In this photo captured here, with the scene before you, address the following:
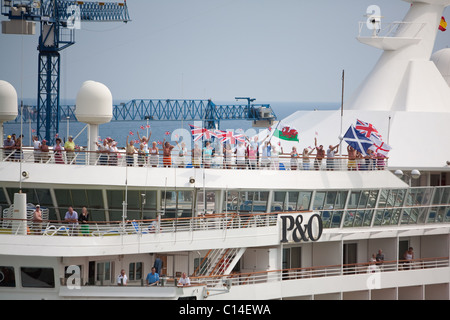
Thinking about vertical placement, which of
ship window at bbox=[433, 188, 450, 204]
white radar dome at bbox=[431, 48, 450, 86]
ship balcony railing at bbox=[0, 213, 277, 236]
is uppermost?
white radar dome at bbox=[431, 48, 450, 86]

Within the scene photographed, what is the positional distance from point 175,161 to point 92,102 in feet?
12.3

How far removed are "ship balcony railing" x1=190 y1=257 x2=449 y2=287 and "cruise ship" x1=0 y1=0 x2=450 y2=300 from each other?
2.9 inches

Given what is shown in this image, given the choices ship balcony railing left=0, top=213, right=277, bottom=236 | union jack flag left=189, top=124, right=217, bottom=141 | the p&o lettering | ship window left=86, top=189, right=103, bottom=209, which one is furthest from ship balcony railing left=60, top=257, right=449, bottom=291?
union jack flag left=189, top=124, right=217, bottom=141

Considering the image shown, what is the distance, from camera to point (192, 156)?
3497 centimetres

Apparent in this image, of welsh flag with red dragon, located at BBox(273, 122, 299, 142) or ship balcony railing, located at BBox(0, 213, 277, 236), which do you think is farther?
welsh flag with red dragon, located at BBox(273, 122, 299, 142)

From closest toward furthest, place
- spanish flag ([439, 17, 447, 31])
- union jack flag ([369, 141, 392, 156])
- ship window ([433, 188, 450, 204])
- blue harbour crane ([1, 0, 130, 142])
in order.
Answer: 1. union jack flag ([369, 141, 392, 156])
2. ship window ([433, 188, 450, 204])
3. spanish flag ([439, 17, 447, 31])
4. blue harbour crane ([1, 0, 130, 142])

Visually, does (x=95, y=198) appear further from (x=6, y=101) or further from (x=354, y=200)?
(x=354, y=200)

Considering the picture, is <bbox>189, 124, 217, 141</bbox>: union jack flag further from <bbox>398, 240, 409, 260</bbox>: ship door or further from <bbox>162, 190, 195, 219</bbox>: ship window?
<bbox>398, 240, 409, 260</bbox>: ship door

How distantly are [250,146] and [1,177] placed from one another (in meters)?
9.91

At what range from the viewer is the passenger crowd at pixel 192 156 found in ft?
110

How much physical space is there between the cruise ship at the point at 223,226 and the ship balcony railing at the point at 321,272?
0.25ft

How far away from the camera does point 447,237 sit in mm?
41344

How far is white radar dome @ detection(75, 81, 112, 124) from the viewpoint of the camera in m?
34.3

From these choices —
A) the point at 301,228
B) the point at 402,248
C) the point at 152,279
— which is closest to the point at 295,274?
the point at 301,228
